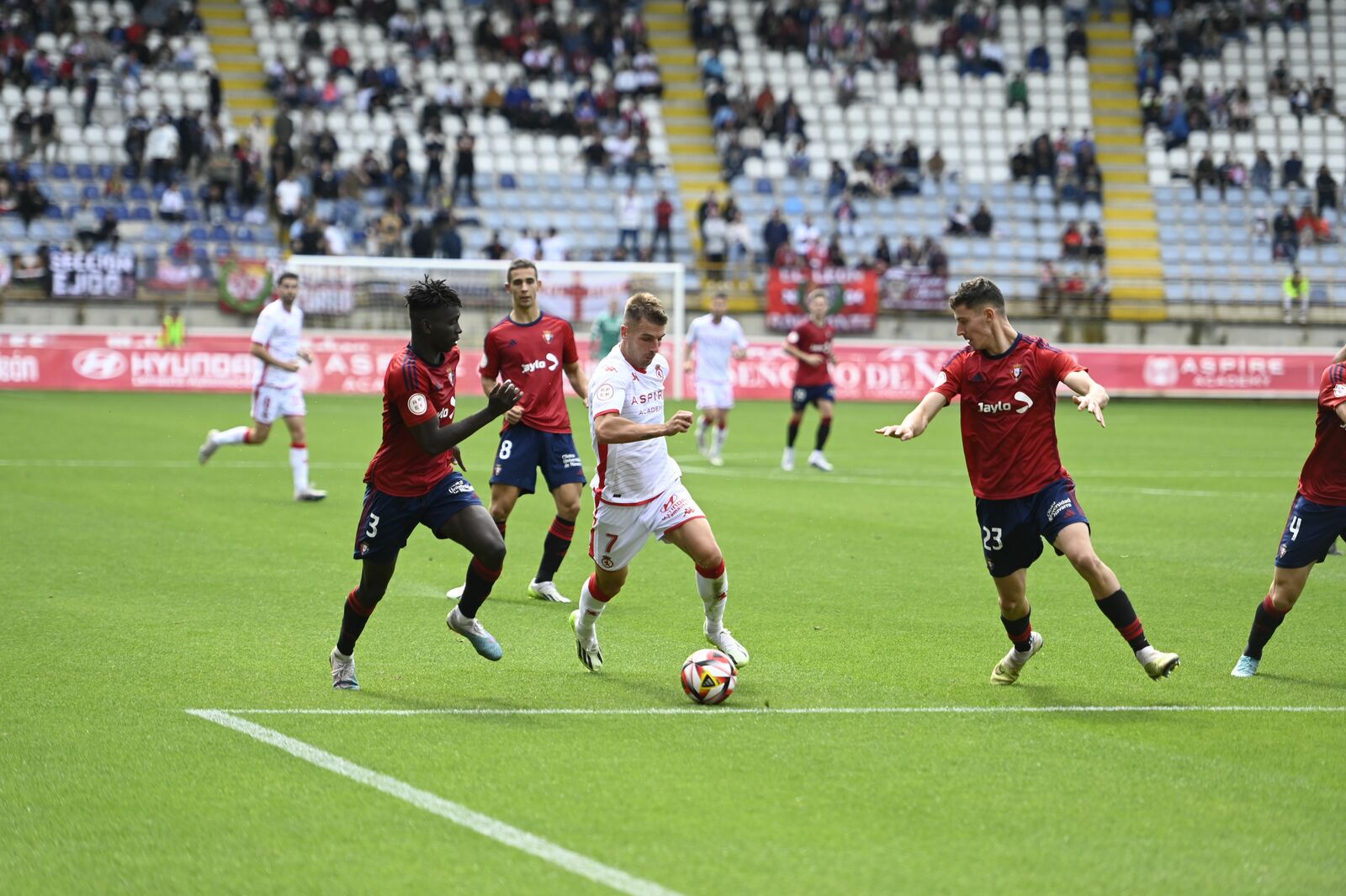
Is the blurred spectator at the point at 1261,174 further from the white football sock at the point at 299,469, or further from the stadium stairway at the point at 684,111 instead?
the white football sock at the point at 299,469

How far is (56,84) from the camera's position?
3881 cm

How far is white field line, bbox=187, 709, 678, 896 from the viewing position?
511 centimetres

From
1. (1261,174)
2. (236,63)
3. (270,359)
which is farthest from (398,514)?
(1261,174)

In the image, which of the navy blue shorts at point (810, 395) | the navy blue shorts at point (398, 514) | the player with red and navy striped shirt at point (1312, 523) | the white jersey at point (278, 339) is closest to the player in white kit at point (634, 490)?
the navy blue shorts at point (398, 514)

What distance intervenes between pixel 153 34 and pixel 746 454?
2547cm

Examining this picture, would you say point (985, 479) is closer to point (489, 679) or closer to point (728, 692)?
point (728, 692)

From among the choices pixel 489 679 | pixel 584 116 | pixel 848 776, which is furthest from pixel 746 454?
pixel 584 116

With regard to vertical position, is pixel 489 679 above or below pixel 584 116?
below

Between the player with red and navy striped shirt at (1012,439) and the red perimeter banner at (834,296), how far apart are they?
95.0ft

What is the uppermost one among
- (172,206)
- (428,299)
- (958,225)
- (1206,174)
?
(172,206)

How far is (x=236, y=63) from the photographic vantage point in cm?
4172

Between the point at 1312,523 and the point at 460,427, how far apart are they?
453 cm

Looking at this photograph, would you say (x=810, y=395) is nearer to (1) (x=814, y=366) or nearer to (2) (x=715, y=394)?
(1) (x=814, y=366)

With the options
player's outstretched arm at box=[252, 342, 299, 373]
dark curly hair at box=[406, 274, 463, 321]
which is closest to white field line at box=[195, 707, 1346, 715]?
dark curly hair at box=[406, 274, 463, 321]
